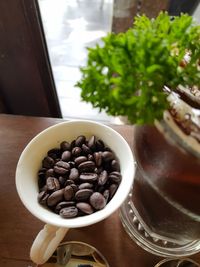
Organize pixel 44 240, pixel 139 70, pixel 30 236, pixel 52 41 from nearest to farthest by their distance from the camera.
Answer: pixel 139 70
pixel 44 240
pixel 30 236
pixel 52 41

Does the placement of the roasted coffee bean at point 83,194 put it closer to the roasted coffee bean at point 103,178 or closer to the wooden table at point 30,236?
the roasted coffee bean at point 103,178

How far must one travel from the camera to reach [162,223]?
1.44 ft

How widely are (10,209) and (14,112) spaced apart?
525mm

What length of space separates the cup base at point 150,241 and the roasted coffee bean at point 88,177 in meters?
0.14

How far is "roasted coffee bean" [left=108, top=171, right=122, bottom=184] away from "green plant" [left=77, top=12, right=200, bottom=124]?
129mm

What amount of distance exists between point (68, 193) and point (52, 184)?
0.03 m

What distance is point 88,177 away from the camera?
402 mm

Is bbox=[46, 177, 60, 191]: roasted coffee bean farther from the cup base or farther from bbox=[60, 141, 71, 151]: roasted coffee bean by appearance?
the cup base

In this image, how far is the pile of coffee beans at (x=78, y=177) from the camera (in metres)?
0.38

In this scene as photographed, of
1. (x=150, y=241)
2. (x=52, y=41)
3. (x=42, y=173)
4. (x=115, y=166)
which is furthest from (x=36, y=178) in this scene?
(x=52, y=41)

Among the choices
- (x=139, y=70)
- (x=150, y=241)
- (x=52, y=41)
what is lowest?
(x=150, y=241)

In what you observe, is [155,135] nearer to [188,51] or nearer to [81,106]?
[188,51]

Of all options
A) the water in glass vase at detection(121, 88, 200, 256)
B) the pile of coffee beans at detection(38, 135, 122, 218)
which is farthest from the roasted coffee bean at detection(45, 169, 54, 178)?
the water in glass vase at detection(121, 88, 200, 256)

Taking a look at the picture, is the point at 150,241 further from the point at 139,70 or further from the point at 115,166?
the point at 139,70
